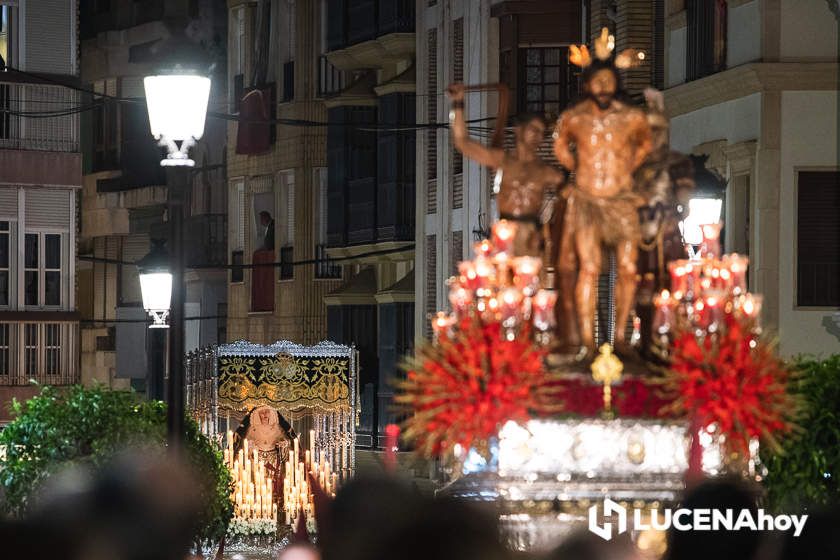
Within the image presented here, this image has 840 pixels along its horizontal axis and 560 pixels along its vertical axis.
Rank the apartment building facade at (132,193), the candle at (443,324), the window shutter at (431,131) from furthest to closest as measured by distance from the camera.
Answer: the apartment building facade at (132,193) < the window shutter at (431,131) < the candle at (443,324)

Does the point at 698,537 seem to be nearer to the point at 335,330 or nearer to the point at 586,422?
the point at 586,422

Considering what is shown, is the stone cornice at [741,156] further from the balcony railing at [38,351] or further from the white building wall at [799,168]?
the balcony railing at [38,351]

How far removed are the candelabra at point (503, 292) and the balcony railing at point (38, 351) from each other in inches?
1092

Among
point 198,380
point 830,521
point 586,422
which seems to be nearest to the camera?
point 830,521

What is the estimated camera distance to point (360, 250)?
5228cm

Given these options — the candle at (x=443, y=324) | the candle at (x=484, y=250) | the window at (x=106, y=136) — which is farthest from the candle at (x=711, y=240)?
the window at (x=106, y=136)

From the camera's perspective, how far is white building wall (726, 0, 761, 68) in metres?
31.0

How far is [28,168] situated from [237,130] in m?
17.9

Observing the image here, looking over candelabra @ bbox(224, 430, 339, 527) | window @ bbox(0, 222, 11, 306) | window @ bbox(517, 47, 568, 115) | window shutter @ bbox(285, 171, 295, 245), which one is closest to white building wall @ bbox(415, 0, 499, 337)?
window @ bbox(517, 47, 568, 115)

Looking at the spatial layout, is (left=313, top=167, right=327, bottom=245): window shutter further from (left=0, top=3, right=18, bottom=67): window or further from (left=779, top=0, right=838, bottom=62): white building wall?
(left=779, top=0, right=838, bottom=62): white building wall

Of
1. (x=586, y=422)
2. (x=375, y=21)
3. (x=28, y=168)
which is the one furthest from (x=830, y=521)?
(x=375, y=21)

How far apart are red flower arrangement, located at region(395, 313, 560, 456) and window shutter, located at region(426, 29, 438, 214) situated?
3063 cm

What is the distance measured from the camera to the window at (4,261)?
41.9 meters

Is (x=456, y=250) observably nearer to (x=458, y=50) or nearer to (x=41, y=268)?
(x=458, y=50)
